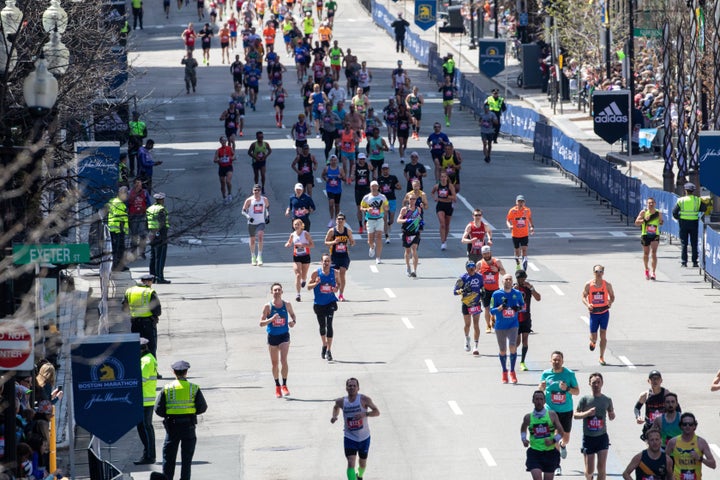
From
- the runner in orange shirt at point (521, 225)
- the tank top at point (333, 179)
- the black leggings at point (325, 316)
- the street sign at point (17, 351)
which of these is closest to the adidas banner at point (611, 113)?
the tank top at point (333, 179)

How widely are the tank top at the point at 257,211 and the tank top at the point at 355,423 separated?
→ 568 inches

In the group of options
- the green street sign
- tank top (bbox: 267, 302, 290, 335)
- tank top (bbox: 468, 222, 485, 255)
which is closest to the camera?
the green street sign

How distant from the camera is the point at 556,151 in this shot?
48750 mm

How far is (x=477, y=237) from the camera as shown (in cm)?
3189

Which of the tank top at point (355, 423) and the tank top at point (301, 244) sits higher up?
the tank top at point (301, 244)

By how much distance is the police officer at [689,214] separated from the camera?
33844 mm

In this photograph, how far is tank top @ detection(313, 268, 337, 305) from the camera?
2712 cm

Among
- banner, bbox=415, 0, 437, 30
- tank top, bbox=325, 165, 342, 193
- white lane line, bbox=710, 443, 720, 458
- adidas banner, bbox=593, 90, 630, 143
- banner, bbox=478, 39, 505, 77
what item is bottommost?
white lane line, bbox=710, 443, 720, 458

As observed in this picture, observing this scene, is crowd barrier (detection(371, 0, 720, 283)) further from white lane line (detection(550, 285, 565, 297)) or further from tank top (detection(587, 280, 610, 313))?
tank top (detection(587, 280, 610, 313))

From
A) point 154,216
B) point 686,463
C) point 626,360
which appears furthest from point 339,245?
point 686,463

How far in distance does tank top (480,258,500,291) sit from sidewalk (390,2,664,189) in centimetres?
1477

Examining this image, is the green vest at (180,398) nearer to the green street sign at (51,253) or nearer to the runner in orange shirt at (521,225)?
the green street sign at (51,253)

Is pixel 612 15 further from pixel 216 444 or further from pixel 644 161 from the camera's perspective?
pixel 216 444

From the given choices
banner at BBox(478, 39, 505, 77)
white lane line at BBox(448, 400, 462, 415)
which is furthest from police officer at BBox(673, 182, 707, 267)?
banner at BBox(478, 39, 505, 77)
